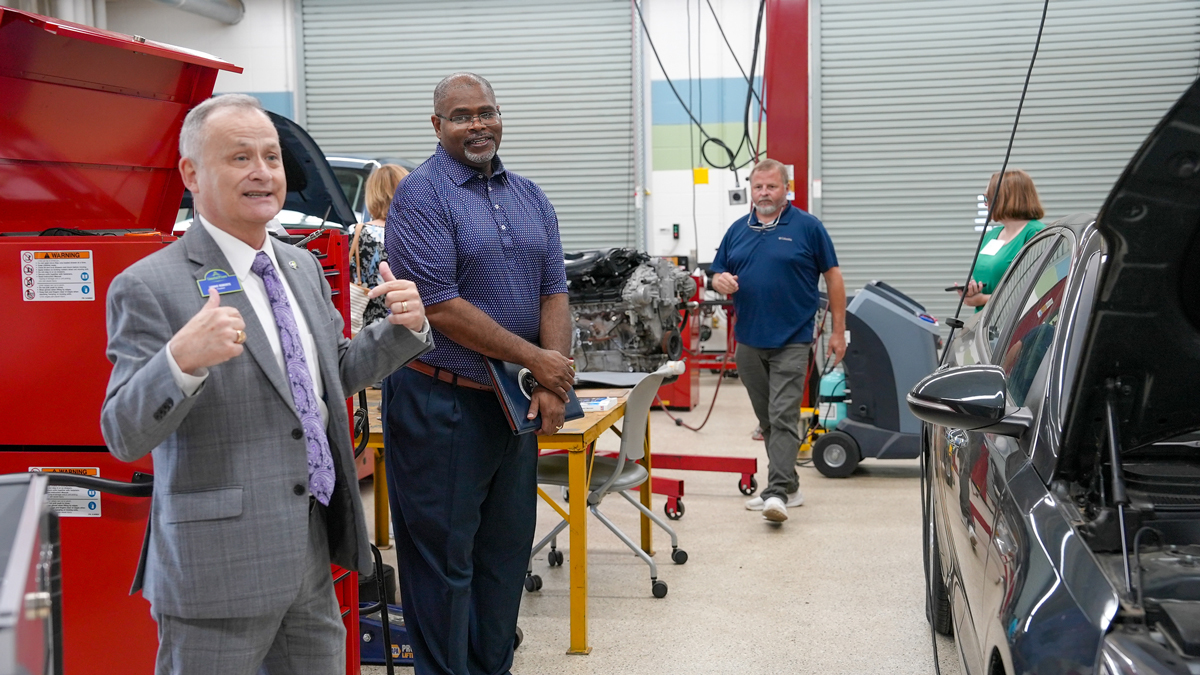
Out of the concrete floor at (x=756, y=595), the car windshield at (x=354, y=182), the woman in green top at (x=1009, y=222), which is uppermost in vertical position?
the car windshield at (x=354, y=182)

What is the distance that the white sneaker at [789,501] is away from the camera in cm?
496

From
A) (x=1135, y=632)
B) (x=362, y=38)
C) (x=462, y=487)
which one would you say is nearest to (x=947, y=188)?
(x=362, y=38)

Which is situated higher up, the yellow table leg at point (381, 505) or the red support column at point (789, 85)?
the red support column at point (789, 85)

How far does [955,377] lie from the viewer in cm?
183

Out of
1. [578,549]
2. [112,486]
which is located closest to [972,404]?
[112,486]

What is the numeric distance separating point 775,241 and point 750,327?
438 millimetres

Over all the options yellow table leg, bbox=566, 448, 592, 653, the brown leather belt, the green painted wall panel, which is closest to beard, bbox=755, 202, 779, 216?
yellow table leg, bbox=566, 448, 592, 653

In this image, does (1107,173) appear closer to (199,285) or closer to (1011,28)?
(1011,28)

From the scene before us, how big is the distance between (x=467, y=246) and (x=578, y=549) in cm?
123

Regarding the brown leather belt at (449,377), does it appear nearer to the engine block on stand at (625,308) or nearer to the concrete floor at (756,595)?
the concrete floor at (756,595)

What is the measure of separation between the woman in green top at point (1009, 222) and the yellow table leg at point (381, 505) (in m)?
2.88

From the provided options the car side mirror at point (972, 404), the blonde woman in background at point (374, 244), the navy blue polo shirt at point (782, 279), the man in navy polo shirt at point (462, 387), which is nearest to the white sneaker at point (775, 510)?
the navy blue polo shirt at point (782, 279)

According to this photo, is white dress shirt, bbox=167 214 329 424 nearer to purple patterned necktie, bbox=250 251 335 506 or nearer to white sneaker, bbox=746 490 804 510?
purple patterned necktie, bbox=250 251 335 506

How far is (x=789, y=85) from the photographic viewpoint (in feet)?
20.2
